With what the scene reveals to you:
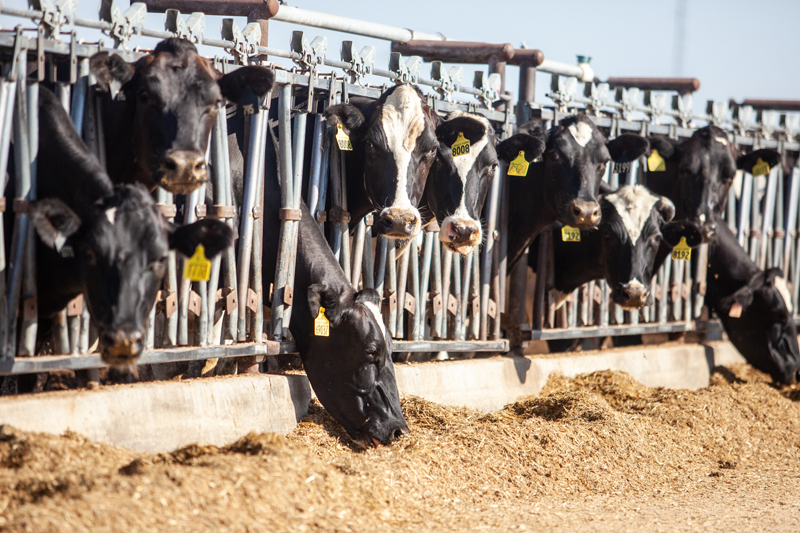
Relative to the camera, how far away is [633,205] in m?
7.99

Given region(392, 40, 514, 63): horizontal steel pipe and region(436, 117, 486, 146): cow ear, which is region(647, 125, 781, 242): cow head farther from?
region(436, 117, 486, 146): cow ear

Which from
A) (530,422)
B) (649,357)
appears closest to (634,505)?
(530,422)

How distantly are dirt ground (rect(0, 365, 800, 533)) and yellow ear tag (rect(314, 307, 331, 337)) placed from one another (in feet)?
1.98

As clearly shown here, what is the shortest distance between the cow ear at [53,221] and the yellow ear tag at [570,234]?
192 inches

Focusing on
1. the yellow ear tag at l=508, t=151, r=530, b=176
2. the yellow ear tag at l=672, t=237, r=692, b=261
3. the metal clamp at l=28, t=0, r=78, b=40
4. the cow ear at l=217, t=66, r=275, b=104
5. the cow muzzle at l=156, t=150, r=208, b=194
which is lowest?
the yellow ear tag at l=672, t=237, r=692, b=261

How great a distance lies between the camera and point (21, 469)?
A: 3705 mm

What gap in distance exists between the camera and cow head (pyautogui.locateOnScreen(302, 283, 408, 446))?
5379 mm

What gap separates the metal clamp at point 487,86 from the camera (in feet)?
25.5

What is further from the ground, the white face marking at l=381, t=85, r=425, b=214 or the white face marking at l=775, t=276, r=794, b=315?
the white face marking at l=381, t=85, r=425, b=214

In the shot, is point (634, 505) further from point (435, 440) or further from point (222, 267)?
point (222, 267)

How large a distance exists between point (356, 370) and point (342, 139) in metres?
1.71

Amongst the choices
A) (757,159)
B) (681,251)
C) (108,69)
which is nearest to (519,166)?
(681,251)

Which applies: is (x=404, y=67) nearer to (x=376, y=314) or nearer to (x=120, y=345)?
(x=376, y=314)

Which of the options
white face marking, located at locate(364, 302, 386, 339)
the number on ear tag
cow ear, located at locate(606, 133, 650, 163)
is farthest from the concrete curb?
cow ear, located at locate(606, 133, 650, 163)
